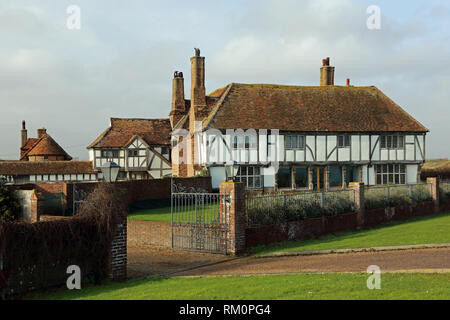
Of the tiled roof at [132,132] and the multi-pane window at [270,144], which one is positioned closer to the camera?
the multi-pane window at [270,144]

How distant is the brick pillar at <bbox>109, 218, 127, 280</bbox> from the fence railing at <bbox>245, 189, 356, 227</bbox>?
5.24 metres

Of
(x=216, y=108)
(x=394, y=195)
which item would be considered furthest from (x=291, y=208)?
(x=216, y=108)

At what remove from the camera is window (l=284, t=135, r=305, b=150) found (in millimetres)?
32062

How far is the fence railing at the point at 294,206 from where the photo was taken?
15.8m

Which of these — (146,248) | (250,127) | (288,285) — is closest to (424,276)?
(288,285)

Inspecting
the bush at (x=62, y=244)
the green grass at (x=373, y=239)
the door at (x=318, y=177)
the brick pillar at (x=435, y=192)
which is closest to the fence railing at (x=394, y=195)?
the brick pillar at (x=435, y=192)

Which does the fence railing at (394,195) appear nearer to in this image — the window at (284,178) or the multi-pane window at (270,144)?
the multi-pane window at (270,144)

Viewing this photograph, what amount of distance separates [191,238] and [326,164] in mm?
19154

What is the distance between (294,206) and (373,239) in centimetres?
303

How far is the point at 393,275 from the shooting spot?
9.81m

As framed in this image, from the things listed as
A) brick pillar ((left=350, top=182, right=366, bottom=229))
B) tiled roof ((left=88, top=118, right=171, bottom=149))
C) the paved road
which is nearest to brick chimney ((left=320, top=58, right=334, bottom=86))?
tiled roof ((left=88, top=118, right=171, bottom=149))

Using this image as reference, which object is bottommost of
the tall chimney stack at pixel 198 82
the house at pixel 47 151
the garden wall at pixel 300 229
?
the garden wall at pixel 300 229

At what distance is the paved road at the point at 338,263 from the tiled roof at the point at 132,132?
32.3 m

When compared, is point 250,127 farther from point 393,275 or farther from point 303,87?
point 393,275
